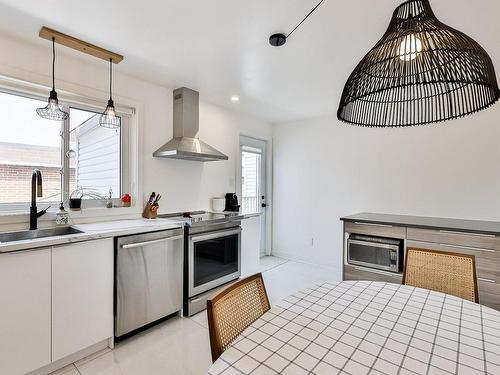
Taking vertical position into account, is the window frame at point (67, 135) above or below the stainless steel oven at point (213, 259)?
above

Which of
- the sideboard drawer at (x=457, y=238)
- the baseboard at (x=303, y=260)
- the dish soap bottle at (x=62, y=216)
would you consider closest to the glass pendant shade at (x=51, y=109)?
the dish soap bottle at (x=62, y=216)

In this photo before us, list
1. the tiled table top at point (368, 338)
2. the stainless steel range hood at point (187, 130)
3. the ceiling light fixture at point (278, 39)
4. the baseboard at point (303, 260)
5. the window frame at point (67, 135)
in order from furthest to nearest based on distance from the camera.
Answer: the baseboard at point (303, 260), the stainless steel range hood at point (187, 130), the window frame at point (67, 135), the ceiling light fixture at point (278, 39), the tiled table top at point (368, 338)

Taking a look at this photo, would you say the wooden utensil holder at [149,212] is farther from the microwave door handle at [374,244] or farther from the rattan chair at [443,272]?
the rattan chair at [443,272]

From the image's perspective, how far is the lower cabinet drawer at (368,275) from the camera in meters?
2.81

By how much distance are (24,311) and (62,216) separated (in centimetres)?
80

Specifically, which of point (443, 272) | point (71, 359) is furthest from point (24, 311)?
point (443, 272)

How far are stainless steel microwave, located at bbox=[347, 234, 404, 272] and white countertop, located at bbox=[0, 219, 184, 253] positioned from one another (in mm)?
1934

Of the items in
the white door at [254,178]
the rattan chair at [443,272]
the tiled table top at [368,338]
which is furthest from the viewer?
the white door at [254,178]

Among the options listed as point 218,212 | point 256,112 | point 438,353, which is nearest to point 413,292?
point 438,353

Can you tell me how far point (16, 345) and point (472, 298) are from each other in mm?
2727

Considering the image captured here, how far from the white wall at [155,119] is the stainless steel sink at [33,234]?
825 millimetres

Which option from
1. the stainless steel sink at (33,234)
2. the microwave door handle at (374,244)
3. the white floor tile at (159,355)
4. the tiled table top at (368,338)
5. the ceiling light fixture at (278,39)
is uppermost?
the ceiling light fixture at (278,39)

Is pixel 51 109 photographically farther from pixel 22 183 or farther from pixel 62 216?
pixel 62 216

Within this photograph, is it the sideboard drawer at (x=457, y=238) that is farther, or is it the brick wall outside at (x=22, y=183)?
the sideboard drawer at (x=457, y=238)
